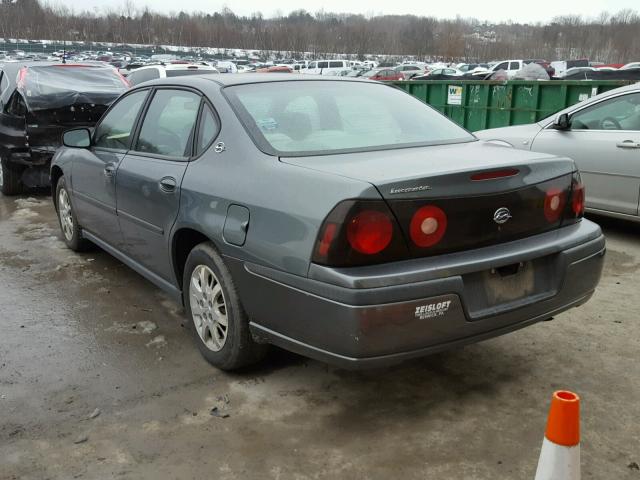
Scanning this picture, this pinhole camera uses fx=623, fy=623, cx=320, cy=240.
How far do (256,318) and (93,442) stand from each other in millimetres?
895

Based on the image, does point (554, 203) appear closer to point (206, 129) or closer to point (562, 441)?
point (562, 441)

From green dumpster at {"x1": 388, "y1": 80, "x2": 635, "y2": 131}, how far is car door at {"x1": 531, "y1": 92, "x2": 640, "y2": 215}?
90.9 inches

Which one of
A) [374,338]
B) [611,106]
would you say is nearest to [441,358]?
[374,338]

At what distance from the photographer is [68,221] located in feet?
18.5

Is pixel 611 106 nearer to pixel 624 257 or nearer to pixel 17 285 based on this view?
pixel 624 257

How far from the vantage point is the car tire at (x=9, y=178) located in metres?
8.16

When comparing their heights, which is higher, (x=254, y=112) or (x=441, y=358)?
(x=254, y=112)

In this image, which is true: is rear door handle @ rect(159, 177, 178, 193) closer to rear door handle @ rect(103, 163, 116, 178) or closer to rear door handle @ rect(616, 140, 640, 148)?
rear door handle @ rect(103, 163, 116, 178)

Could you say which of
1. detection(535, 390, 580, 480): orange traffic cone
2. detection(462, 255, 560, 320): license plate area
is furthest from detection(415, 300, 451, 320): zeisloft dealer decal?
detection(535, 390, 580, 480): orange traffic cone

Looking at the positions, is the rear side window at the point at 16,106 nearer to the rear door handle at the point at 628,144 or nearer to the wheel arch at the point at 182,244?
the wheel arch at the point at 182,244

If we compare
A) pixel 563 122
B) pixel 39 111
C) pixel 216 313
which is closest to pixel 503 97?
pixel 563 122

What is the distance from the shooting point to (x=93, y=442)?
2.76m

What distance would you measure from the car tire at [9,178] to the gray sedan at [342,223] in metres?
5.04

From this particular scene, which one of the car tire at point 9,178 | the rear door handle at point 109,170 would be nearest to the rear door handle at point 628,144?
the rear door handle at point 109,170
